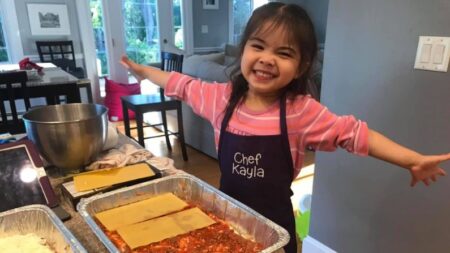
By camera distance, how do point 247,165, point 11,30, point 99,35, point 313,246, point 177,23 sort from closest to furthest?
point 247,165 → point 313,246 → point 11,30 → point 99,35 → point 177,23

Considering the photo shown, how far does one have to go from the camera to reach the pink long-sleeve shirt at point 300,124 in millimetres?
816

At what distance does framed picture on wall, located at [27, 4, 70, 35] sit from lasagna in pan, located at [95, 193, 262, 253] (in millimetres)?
4128

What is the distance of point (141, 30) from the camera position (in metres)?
4.65

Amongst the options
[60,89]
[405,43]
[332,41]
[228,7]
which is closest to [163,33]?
[228,7]

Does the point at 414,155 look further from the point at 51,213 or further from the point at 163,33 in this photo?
the point at 163,33

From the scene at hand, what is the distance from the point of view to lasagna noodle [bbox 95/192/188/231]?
0.71m

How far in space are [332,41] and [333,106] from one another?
276mm

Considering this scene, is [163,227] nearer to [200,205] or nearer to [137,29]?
[200,205]

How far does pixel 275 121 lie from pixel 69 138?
523 millimetres

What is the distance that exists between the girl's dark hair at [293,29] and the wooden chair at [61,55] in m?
3.55

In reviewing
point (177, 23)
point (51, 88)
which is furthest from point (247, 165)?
point (177, 23)

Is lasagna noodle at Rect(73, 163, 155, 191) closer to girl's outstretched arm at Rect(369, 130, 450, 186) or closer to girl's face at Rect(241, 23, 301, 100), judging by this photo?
girl's face at Rect(241, 23, 301, 100)

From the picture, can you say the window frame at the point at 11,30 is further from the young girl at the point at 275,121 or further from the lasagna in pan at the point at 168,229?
the lasagna in pan at the point at 168,229

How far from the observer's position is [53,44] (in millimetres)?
4129
